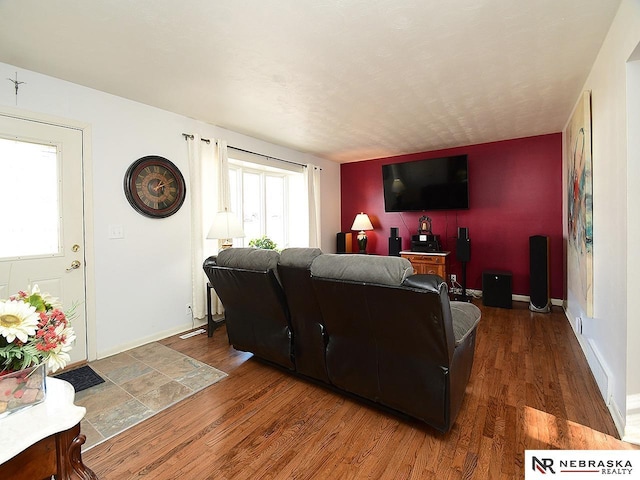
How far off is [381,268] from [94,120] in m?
2.95

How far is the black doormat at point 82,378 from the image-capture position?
236 cm

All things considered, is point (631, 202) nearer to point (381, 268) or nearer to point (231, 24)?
point (381, 268)

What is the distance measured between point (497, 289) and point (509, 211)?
49.6 inches

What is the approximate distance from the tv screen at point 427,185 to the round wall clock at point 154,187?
3.42 metres

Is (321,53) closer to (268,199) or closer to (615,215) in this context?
(615,215)

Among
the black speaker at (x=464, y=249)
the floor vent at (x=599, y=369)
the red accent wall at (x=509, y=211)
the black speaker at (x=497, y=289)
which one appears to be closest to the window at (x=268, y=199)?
the red accent wall at (x=509, y=211)

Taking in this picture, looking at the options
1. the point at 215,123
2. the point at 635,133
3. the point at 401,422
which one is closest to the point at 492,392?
the point at 401,422

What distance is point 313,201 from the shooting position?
5422 millimetres

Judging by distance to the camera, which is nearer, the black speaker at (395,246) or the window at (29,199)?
the window at (29,199)

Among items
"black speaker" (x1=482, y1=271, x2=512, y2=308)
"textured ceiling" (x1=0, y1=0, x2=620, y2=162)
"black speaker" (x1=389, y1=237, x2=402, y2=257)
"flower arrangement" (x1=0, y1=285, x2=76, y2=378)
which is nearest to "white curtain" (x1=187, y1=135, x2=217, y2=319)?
"textured ceiling" (x1=0, y1=0, x2=620, y2=162)

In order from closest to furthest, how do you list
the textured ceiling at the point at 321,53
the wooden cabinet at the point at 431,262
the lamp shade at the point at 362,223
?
1. the textured ceiling at the point at 321,53
2. the wooden cabinet at the point at 431,262
3. the lamp shade at the point at 362,223

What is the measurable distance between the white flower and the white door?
7.12 feet

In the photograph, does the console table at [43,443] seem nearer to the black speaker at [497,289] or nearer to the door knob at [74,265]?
the door knob at [74,265]

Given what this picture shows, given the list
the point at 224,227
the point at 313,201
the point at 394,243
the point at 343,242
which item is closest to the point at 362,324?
the point at 224,227
